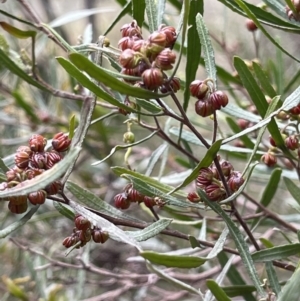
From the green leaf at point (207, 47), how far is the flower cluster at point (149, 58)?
65 mm

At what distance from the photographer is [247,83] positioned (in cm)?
49

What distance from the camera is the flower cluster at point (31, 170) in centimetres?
40

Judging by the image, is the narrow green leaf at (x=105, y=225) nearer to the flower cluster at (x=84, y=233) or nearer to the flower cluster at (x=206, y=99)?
the flower cluster at (x=84, y=233)

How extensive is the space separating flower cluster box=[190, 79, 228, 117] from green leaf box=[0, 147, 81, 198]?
0.12m

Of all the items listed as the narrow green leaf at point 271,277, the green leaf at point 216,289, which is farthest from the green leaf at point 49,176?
the narrow green leaf at point 271,277

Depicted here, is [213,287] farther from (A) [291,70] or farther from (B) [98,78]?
(A) [291,70]

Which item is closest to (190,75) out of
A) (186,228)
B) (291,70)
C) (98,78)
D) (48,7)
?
(98,78)

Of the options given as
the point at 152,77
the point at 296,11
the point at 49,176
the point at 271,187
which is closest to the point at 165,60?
the point at 152,77

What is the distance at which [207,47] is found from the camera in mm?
452

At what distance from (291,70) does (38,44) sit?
83cm

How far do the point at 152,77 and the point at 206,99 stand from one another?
3.0 inches

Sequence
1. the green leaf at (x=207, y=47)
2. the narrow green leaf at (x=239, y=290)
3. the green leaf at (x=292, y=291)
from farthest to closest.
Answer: the narrow green leaf at (x=239, y=290)
the green leaf at (x=207, y=47)
the green leaf at (x=292, y=291)

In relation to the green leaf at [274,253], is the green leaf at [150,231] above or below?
above

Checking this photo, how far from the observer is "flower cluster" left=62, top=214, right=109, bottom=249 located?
426 mm
